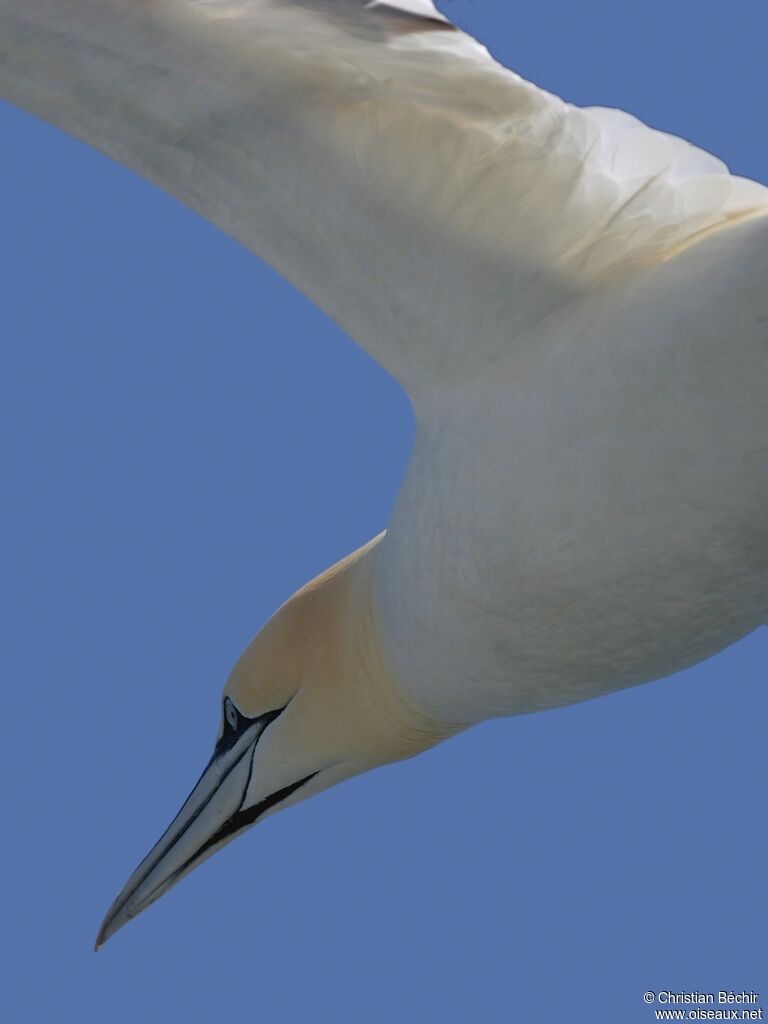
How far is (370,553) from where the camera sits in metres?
7.35

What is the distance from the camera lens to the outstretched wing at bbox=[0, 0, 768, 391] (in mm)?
5805

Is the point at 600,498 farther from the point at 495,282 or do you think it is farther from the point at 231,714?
the point at 231,714

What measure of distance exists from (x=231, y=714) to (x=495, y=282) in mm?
2492

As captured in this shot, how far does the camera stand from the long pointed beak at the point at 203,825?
26.4 ft

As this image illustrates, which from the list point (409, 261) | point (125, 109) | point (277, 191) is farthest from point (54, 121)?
point (409, 261)

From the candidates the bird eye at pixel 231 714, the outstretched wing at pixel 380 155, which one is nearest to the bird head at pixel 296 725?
the bird eye at pixel 231 714

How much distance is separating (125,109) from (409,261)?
2.95ft

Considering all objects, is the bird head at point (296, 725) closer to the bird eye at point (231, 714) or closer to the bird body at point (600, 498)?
the bird eye at point (231, 714)

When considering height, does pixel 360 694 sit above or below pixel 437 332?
below

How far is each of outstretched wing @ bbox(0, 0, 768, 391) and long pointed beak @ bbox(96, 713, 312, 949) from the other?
210cm

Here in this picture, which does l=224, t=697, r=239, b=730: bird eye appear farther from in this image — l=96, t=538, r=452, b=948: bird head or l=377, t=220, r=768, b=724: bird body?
l=377, t=220, r=768, b=724: bird body

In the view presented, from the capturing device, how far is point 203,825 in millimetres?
8172

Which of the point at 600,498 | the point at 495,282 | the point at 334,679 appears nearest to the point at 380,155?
the point at 495,282

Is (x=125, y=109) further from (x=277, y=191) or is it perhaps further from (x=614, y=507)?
(x=614, y=507)
